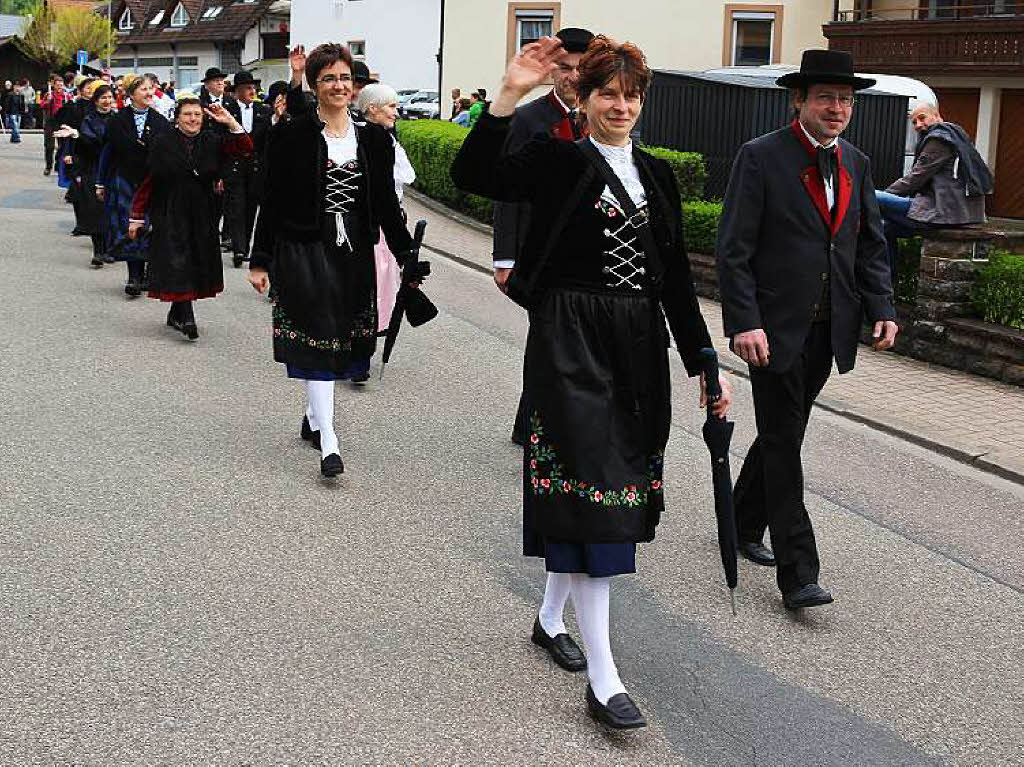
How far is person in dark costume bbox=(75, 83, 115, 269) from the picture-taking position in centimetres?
1432

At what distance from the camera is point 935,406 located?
9547 mm

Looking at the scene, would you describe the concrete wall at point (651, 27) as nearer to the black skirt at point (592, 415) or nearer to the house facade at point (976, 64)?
the house facade at point (976, 64)

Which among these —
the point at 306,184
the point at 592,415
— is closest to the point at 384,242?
the point at 306,184

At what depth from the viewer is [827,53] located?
531cm

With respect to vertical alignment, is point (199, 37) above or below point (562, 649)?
above

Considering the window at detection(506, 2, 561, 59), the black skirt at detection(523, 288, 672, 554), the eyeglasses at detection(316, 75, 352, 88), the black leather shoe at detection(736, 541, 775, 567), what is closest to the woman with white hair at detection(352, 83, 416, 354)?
the eyeglasses at detection(316, 75, 352, 88)

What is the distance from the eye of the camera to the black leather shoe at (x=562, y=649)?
187 inches

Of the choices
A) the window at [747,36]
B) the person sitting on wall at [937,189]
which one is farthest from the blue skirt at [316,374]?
the window at [747,36]

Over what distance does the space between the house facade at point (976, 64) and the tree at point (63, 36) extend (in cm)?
4564

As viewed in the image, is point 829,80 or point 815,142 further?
point 815,142

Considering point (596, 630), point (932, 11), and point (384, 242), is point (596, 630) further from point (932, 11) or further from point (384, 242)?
point (932, 11)

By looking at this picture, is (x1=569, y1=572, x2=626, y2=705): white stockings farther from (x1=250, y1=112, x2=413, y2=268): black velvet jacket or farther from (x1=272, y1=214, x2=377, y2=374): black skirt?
(x1=250, y1=112, x2=413, y2=268): black velvet jacket

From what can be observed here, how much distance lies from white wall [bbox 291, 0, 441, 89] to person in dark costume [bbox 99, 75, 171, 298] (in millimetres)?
32166

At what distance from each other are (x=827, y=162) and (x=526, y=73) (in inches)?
70.7
